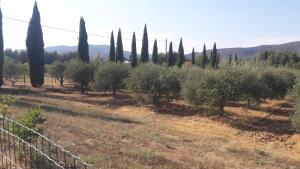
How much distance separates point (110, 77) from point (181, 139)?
23.0 meters

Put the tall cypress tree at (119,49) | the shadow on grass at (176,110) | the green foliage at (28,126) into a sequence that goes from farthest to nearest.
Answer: the tall cypress tree at (119,49) < the shadow on grass at (176,110) < the green foliage at (28,126)

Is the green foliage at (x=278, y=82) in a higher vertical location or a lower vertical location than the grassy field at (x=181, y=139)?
higher

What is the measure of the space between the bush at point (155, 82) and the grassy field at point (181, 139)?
1498 mm

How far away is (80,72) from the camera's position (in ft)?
152

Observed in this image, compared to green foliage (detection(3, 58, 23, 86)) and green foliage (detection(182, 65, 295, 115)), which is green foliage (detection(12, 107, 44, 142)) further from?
green foliage (detection(3, 58, 23, 86))

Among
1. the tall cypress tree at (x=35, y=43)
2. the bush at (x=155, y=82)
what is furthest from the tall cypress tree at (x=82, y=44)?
the bush at (x=155, y=82)

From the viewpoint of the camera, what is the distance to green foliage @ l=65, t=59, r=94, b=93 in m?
46.0

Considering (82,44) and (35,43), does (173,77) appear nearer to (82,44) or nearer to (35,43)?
(35,43)

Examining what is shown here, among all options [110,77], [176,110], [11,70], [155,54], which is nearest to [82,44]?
[11,70]

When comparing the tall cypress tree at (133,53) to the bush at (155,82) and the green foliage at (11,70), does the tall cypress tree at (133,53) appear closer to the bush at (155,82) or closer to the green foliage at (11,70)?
the green foliage at (11,70)

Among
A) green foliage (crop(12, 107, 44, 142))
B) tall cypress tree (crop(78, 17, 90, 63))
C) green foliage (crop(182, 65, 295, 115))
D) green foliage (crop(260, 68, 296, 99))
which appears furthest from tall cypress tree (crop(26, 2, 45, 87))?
green foliage (crop(12, 107, 44, 142))

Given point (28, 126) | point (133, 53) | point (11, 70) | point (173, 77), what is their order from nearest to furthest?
point (28, 126) → point (173, 77) → point (11, 70) → point (133, 53)

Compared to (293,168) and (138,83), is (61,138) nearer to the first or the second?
(293,168)

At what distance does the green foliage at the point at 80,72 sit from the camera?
46.0 m
